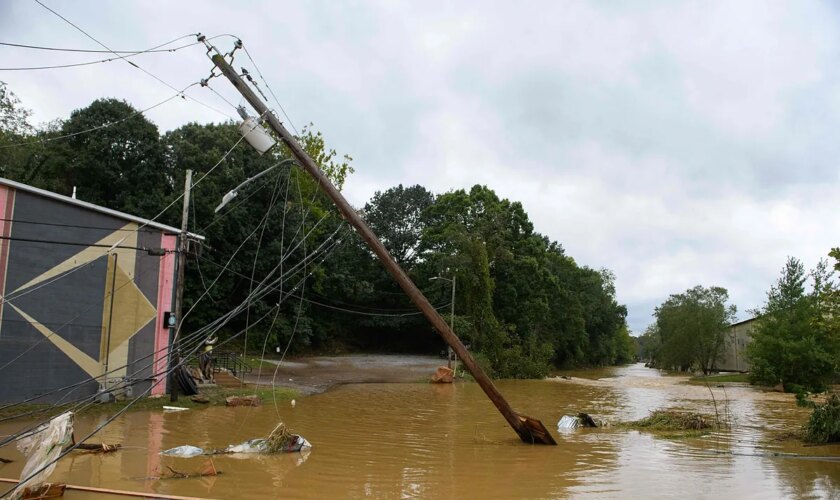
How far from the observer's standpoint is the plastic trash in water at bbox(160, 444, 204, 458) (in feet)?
34.6

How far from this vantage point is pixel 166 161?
40.1 m

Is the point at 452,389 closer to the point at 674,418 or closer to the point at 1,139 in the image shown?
the point at 674,418

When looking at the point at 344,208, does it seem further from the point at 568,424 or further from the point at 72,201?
the point at 72,201

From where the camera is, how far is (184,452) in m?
10.7

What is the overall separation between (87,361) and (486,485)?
14420 millimetres

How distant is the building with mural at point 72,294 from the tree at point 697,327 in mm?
61838

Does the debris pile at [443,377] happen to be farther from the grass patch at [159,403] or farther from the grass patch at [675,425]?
Answer: the grass patch at [675,425]

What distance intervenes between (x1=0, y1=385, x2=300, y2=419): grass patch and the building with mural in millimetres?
570

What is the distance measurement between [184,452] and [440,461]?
4675mm

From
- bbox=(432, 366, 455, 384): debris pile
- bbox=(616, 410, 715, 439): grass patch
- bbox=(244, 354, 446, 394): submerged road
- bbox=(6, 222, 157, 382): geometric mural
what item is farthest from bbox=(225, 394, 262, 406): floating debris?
bbox=(432, 366, 455, 384): debris pile

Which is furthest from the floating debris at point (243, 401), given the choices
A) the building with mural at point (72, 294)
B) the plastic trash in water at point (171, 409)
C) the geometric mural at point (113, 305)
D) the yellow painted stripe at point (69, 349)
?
the yellow painted stripe at point (69, 349)

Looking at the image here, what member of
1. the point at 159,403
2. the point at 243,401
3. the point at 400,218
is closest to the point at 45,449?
the point at 159,403

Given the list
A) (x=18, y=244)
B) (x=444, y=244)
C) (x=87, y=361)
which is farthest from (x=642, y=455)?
(x=444, y=244)

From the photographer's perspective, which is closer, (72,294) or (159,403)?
(72,294)
